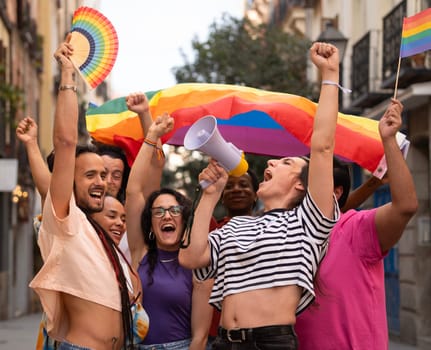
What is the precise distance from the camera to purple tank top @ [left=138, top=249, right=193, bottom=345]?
19.9 ft

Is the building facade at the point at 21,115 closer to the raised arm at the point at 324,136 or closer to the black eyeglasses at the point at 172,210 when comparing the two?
the black eyeglasses at the point at 172,210

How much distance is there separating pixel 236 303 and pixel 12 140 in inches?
897

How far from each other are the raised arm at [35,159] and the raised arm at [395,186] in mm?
1809

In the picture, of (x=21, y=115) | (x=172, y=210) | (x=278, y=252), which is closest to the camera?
(x=278, y=252)

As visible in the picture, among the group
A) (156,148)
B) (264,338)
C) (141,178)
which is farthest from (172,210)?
(264,338)

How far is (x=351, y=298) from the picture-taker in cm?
526

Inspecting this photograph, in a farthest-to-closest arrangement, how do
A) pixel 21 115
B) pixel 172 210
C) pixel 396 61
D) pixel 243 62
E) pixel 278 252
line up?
pixel 21 115 → pixel 243 62 → pixel 396 61 → pixel 172 210 → pixel 278 252

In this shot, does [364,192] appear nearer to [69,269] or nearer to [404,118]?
[69,269]

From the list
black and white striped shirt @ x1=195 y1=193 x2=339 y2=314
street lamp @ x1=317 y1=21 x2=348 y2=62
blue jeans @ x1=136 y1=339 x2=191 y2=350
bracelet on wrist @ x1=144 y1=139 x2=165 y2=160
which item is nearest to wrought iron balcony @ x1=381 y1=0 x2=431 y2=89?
street lamp @ x1=317 y1=21 x2=348 y2=62

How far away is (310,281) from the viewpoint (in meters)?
5.02

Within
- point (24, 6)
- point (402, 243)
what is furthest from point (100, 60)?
point (24, 6)

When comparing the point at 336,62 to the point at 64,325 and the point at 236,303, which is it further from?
the point at 64,325

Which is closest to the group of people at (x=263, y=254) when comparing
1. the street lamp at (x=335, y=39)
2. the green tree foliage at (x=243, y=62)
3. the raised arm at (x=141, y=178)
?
the raised arm at (x=141, y=178)

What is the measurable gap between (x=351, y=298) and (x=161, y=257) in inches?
57.4
